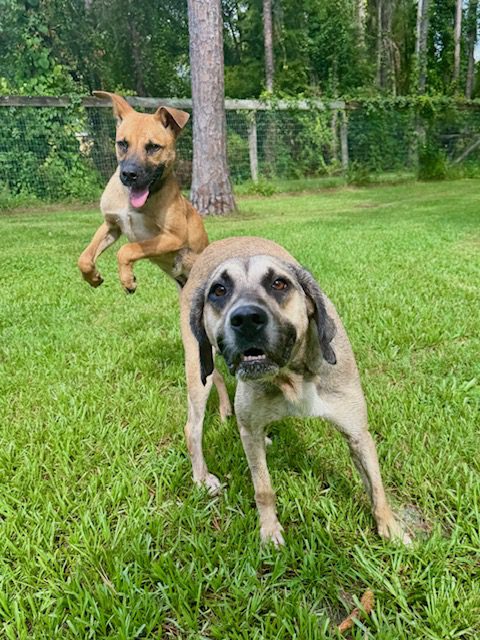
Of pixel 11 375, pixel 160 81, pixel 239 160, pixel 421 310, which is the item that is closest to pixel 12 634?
pixel 11 375

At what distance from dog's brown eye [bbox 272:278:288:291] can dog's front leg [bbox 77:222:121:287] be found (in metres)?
1.81

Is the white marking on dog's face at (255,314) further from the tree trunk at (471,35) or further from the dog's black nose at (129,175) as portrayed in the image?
the tree trunk at (471,35)

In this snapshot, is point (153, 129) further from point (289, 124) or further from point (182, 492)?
point (289, 124)

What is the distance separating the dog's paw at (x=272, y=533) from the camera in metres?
2.04

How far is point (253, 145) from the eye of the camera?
15.9m

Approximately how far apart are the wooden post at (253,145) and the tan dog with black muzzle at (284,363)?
574 inches

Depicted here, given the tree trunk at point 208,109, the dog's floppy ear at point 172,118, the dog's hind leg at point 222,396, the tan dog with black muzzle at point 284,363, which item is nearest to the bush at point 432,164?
the tree trunk at point 208,109

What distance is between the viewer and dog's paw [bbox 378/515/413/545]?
1.98 meters

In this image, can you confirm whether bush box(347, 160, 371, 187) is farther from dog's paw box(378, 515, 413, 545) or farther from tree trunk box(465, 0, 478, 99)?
tree trunk box(465, 0, 478, 99)

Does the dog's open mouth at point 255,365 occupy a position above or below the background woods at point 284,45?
below

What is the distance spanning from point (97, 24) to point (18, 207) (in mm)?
15256

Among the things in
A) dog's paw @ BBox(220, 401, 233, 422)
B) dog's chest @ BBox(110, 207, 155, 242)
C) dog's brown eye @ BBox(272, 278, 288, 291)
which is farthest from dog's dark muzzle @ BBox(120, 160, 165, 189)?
dog's brown eye @ BBox(272, 278, 288, 291)

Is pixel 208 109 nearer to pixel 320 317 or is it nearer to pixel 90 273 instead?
pixel 90 273

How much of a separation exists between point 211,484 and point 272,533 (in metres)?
0.46
